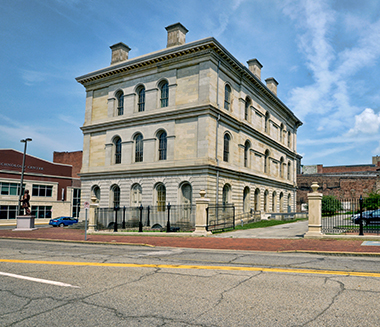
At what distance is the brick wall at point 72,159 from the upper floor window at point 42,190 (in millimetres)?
9707

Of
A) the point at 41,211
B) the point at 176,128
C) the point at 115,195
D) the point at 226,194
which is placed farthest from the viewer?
the point at 41,211

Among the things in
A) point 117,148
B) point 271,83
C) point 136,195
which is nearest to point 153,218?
point 136,195

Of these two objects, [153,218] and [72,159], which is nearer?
[153,218]

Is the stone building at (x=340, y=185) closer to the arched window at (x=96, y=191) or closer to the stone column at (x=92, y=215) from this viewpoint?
the arched window at (x=96, y=191)

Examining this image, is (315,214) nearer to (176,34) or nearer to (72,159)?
(176,34)

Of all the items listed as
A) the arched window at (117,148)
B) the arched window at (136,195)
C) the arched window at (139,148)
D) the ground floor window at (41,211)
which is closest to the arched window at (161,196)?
the arched window at (136,195)

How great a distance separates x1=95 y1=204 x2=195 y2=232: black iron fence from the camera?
26.5 m

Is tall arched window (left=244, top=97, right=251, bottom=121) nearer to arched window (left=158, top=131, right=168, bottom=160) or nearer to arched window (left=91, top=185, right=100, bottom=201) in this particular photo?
arched window (left=158, top=131, right=168, bottom=160)

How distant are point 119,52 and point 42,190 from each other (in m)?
27.3

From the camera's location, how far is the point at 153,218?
29484 mm

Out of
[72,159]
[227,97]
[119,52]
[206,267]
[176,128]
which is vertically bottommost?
[206,267]

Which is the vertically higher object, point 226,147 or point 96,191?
point 226,147

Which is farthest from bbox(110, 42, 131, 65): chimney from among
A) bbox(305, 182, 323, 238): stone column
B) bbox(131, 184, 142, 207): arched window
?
bbox(305, 182, 323, 238): stone column

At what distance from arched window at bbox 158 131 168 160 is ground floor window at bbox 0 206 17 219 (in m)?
28.9
